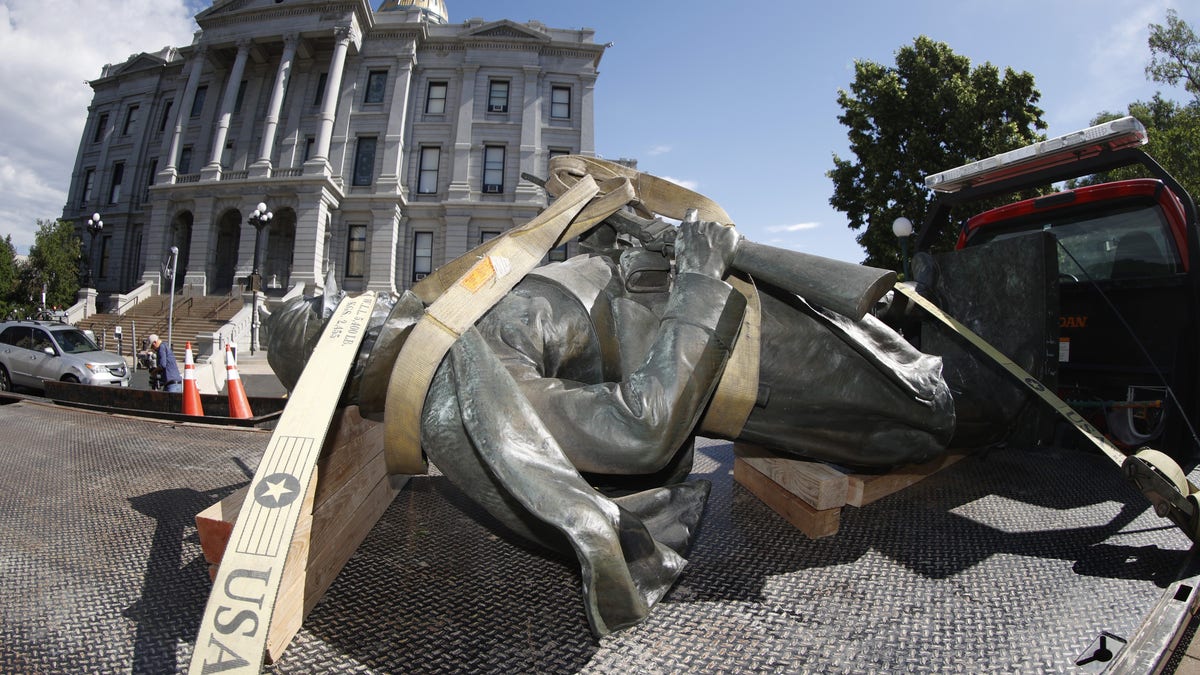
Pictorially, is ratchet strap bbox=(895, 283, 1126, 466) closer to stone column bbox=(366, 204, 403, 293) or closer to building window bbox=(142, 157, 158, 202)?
stone column bbox=(366, 204, 403, 293)

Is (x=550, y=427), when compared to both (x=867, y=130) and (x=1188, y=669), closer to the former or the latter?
(x=1188, y=669)

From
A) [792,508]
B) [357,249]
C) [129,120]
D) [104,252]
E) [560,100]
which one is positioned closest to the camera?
[792,508]

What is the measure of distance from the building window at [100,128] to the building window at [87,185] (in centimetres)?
215

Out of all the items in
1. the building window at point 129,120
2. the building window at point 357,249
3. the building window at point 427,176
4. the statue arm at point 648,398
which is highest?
the building window at point 129,120

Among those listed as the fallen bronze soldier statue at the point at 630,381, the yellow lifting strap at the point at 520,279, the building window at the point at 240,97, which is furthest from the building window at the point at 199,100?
the fallen bronze soldier statue at the point at 630,381

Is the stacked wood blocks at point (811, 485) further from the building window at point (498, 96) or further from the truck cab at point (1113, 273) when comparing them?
the building window at point (498, 96)

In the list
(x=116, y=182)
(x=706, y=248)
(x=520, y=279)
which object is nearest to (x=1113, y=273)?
(x=706, y=248)

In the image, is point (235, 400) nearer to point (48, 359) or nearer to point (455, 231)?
point (48, 359)

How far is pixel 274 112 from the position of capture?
27484 millimetres

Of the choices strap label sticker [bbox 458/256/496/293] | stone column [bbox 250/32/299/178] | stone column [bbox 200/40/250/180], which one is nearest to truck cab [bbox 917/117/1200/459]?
strap label sticker [bbox 458/256/496/293]

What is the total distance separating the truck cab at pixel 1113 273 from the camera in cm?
267

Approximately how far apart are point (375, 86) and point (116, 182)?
19.1 meters

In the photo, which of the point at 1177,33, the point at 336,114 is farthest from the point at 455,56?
the point at 1177,33

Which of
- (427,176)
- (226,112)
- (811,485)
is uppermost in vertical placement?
(226,112)
